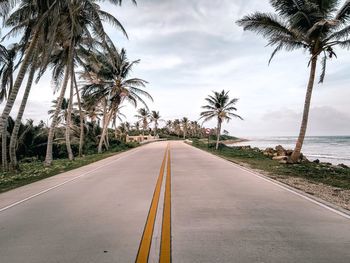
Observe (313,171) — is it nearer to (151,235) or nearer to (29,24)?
(151,235)

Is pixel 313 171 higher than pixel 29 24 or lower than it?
lower

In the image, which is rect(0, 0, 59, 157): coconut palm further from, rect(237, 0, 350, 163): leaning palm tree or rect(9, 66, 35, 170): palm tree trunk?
rect(237, 0, 350, 163): leaning palm tree

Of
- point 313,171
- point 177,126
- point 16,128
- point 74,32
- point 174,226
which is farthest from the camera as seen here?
point 177,126

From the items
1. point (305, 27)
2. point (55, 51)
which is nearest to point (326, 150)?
point (305, 27)

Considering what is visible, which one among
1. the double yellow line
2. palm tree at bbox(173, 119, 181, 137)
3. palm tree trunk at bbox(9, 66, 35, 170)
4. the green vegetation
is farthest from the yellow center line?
palm tree at bbox(173, 119, 181, 137)

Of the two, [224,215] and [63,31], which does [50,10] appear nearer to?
[63,31]

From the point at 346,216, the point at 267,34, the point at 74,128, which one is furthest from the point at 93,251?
the point at 74,128

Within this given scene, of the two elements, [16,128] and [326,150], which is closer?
[16,128]

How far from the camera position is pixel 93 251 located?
3.96m

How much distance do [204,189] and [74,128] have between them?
3213 centimetres

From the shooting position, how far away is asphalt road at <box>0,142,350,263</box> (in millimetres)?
3848

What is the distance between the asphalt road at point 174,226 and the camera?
3848 millimetres

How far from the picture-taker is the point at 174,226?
5.00 meters

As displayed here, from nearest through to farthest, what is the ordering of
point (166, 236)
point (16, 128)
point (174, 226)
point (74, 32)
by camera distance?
point (166, 236) → point (174, 226) → point (16, 128) → point (74, 32)
